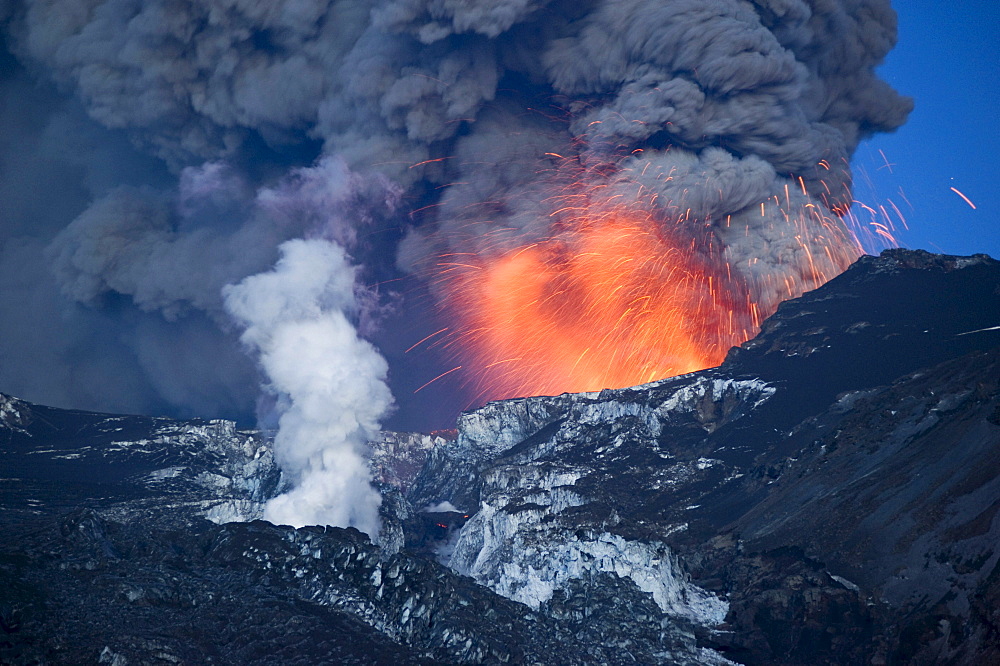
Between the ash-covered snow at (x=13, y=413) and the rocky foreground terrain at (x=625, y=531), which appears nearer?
the rocky foreground terrain at (x=625, y=531)

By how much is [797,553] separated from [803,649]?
7.34 m

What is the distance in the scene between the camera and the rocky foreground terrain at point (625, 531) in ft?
116

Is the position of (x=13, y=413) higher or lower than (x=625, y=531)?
higher

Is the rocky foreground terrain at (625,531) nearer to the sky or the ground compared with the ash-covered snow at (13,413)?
nearer to the ground

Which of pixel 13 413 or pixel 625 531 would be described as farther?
pixel 13 413

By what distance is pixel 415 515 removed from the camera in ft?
265

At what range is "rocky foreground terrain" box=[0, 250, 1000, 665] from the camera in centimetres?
3522

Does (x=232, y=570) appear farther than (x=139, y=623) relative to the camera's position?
Yes

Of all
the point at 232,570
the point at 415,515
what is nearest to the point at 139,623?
the point at 232,570

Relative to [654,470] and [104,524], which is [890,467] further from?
[104,524]

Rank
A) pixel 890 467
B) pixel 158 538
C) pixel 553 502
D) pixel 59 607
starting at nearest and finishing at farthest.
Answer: pixel 59 607
pixel 158 538
pixel 890 467
pixel 553 502

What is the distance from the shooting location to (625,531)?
179 ft

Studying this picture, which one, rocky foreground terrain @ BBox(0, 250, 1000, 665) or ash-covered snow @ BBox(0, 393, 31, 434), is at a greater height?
ash-covered snow @ BBox(0, 393, 31, 434)

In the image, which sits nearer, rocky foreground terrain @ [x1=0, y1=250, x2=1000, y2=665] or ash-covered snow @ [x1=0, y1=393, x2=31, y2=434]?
rocky foreground terrain @ [x1=0, y1=250, x2=1000, y2=665]
